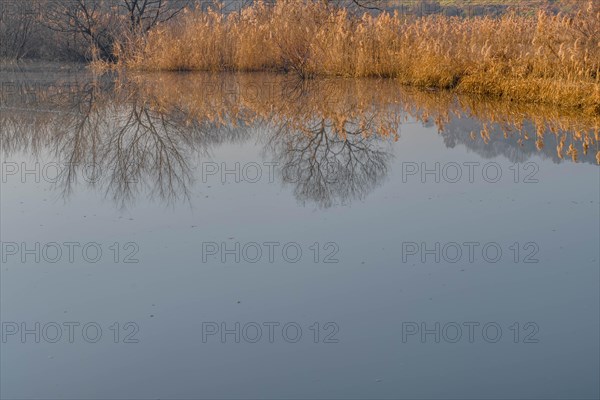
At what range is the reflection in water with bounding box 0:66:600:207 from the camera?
22.2 feet

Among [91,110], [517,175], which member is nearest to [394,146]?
[517,175]

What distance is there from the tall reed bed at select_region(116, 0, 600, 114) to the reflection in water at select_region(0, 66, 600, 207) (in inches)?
20.4

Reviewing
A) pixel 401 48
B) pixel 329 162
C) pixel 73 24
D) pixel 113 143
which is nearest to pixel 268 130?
pixel 113 143

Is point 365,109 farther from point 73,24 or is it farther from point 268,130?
point 73,24

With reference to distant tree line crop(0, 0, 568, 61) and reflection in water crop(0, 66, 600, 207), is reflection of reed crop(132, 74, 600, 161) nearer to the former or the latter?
reflection in water crop(0, 66, 600, 207)

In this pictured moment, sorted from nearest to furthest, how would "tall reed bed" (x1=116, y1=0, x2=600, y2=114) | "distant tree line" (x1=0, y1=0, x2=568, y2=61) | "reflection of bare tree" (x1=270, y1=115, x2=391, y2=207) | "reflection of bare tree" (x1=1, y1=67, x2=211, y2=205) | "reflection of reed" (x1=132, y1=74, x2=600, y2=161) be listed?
1. "reflection of bare tree" (x1=270, y1=115, x2=391, y2=207)
2. "reflection of bare tree" (x1=1, y1=67, x2=211, y2=205)
3. "reflection of reed" (x1=132, y1=74, x2=600, y2=161)
4. "tall reed bed" (x1=116, y1=0, x2=600, y2=114)
5. "distant tree line" (x1=0, y1=0, x2=568, y2=61)

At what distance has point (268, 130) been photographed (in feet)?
29.4

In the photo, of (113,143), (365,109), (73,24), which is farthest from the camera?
(73,24)

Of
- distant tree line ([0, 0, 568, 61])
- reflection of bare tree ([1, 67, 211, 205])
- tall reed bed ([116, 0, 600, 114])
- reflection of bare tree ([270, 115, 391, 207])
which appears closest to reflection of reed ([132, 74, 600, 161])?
reflection of bare tree ([270, 115, 391, 207])

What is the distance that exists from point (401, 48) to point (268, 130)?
616cm

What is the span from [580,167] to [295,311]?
13.6ft

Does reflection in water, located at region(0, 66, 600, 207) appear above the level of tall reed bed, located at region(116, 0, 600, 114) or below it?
below

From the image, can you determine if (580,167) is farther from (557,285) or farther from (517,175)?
(557,285)

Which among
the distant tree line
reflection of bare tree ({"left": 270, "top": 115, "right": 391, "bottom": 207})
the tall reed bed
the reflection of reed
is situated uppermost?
the distant tree line
